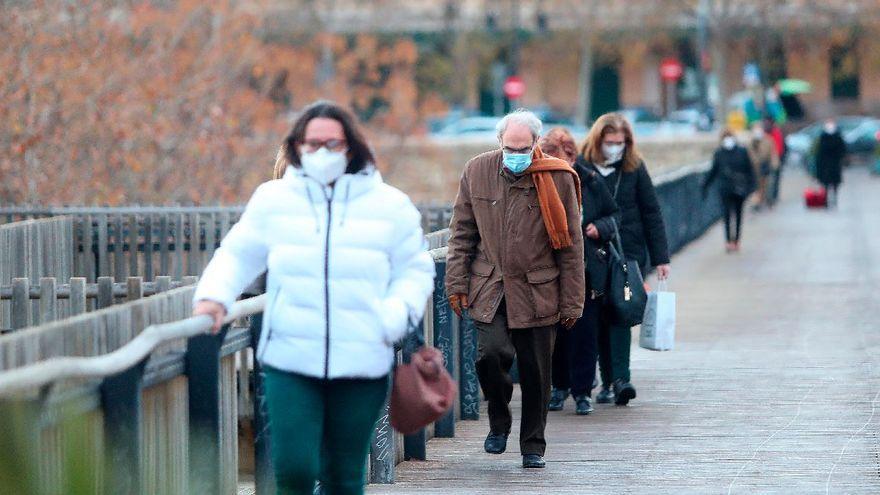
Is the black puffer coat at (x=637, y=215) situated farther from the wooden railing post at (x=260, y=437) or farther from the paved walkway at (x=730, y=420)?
the wooden railing post at (x=260, y=437)

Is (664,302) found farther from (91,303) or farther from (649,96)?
(649,96)

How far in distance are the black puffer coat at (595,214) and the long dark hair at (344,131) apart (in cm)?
447

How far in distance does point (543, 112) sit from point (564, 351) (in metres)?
67.3

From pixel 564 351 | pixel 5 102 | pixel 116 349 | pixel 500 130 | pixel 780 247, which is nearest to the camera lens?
pixel 116 349

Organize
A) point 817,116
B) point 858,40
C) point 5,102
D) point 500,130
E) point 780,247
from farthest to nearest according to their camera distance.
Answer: point 817,116
point 858,40
point 780,247
point 5,102
point 500,130

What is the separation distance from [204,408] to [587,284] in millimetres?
3975

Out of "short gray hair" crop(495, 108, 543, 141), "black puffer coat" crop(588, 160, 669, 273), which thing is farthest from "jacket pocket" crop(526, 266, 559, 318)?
"black puffer coat" crop(588, 160, 669, 273)

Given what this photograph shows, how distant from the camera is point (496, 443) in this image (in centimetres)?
894

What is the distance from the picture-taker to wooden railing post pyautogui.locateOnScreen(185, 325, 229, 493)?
665 cm

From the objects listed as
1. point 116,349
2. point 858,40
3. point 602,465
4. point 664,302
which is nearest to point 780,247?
point 664,302

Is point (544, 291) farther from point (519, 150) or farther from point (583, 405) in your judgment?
point (583, 405)

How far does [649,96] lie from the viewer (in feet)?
283

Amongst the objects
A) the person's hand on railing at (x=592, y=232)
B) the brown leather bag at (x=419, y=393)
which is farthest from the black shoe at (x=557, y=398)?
the brown leather bag at (x=419, y=393)

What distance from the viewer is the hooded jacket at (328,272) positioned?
568 cm
